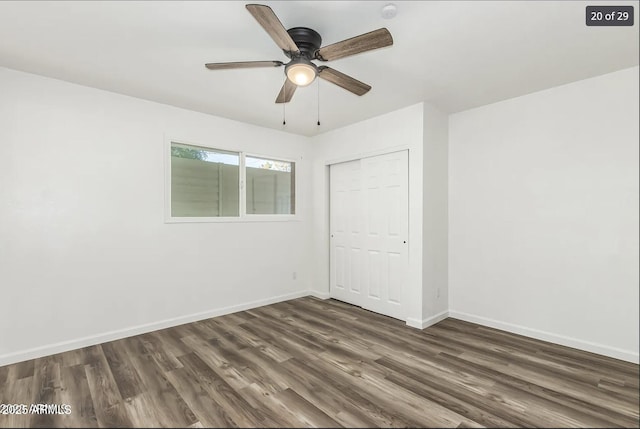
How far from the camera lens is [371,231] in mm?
4070

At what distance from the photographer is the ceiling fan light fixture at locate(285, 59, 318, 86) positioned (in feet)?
6.65

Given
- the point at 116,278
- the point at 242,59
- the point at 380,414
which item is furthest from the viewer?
the point at 116,278

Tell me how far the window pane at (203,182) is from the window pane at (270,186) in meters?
0.22

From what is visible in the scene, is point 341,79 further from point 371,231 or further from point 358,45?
point 371,231

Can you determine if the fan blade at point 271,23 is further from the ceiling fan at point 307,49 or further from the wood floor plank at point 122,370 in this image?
the wood floor plank at point 122,370

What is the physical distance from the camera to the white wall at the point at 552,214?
264 cm

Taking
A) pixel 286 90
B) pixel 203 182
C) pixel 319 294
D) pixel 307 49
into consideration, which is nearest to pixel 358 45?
pixel 307 49

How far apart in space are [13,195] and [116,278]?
3.76ft

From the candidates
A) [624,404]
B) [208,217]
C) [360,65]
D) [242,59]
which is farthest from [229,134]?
[624,404]

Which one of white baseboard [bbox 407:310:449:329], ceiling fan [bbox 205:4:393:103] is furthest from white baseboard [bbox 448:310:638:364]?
ceiling fan [bbox 205:4:393:103]

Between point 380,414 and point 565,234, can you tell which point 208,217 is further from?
point 565,234

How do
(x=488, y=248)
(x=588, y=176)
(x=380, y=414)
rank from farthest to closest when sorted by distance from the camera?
(x=488, y=248), (x=588, y=176), (x=380, y=414)

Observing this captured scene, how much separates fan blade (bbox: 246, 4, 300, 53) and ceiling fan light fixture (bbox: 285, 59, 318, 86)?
3.4 inches

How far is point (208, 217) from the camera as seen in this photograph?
3820 millimetres
